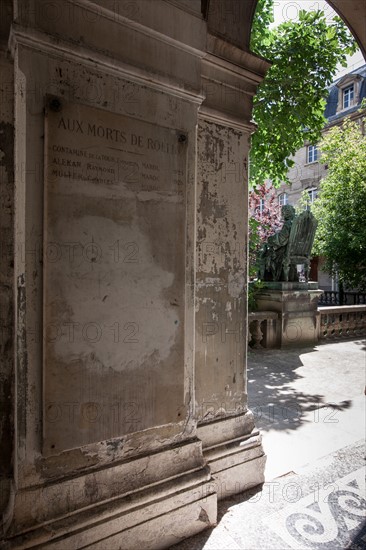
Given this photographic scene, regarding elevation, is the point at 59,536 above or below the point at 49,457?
below

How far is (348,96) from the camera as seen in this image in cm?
2555

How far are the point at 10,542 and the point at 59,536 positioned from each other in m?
0.22

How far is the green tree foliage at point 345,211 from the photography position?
15.4 metres

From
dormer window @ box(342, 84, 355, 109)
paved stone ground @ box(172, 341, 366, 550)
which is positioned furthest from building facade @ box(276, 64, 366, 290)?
paved stone ground @ box(172, 341, 366, 550)

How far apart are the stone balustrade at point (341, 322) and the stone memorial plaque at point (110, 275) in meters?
7.78

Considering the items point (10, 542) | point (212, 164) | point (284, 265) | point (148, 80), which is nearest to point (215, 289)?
point (212, 164)

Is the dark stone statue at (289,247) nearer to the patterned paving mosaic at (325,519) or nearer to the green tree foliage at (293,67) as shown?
the green tree foliage at (293,67)

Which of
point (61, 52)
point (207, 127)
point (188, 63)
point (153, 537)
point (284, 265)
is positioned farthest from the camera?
point (284, 265)

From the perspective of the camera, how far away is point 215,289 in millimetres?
2633

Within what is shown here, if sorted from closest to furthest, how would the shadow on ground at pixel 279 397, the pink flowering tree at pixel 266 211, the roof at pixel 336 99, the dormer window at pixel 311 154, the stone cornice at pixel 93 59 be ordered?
the stone cornice at pixel 93 59 < the shadow on ground at pixel 279 397 < the pink flowering tree at pixel 266 211 < the roof at pixel 336 99 < the dormer window at pixel 311 154

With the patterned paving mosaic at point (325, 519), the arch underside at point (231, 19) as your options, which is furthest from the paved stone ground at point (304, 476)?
the arch underside at point (231, 19)

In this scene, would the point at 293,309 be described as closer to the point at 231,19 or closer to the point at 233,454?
the point at 233,454

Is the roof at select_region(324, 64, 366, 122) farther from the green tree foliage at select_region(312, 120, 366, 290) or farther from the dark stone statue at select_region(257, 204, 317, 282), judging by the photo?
the dark stone statue at select_region(257, 204, 317, 282)

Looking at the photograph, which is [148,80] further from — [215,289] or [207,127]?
[215,289]
